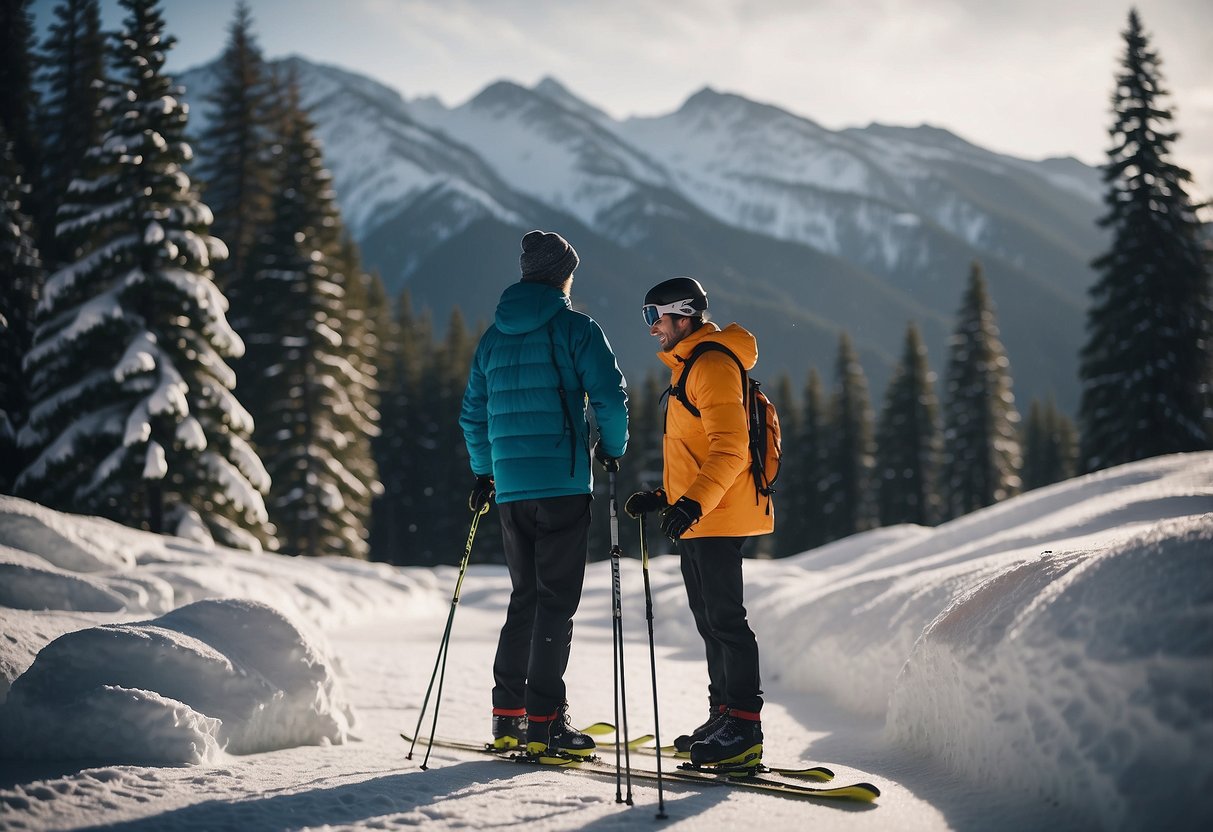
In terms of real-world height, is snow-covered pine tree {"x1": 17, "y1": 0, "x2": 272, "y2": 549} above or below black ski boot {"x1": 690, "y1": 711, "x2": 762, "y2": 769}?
above

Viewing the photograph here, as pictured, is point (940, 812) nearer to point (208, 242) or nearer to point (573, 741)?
point (573, 741)

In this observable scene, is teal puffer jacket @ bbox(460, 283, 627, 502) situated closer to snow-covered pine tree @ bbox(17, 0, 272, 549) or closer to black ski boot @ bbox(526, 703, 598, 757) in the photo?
black ski boot @ bbox(526, 703, 598, 757)

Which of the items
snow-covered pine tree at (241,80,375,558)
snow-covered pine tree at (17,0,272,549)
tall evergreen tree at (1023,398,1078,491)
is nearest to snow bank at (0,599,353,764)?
snow-covered pine tree at (17,0,272,549)

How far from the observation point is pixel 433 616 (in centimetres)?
1869

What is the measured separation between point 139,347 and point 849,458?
37462 mm

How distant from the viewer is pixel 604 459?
4812 millimetres

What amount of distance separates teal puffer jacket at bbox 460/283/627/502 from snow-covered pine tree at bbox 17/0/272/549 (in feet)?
44.8

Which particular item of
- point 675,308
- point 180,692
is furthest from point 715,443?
point 180,692

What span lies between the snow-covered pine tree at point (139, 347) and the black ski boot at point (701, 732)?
14312 millimetres

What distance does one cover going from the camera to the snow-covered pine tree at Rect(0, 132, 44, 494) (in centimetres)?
1811

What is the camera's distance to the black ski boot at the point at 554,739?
4.84m

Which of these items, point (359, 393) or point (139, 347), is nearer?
point (139, 347)

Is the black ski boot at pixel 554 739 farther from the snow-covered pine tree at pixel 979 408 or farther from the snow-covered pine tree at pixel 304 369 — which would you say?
the snow-covered pine tree at pixel 979 408

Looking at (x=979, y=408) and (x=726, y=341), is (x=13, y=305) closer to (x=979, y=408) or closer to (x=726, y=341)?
(x=726, y=341)
